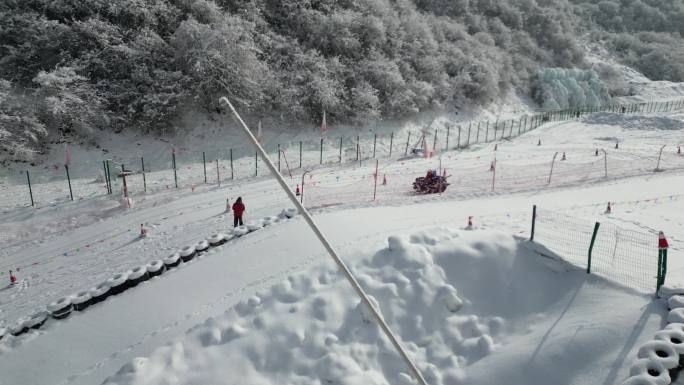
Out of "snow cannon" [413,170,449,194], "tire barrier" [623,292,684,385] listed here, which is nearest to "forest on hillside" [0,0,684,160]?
"snow cannon" [413,170,449,194]

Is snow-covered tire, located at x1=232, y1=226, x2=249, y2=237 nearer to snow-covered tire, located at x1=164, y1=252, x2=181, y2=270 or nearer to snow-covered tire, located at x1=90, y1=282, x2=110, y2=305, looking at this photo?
snow-covered tire, located at x1=164, y1=252, x2=181, y2=270

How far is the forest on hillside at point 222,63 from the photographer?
2419 cm

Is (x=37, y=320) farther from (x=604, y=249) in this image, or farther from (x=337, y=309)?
(x=604, y=249)

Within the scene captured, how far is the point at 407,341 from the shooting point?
7992 millimetres

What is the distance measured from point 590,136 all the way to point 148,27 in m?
34.8

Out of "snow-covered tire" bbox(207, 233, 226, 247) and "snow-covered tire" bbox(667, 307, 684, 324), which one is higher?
"snow-covered tire" bbox(667, 307, 684, 324)

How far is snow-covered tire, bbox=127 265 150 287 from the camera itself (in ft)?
33.1

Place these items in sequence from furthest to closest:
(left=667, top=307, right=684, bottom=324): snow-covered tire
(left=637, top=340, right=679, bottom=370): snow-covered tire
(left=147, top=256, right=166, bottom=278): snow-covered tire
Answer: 1. (left=147, top=256, right=166, bottom=278): snow-covered tire
2. (left=667, top=307, right=684, bottom=324): snow-covered tire
3. (left=637, top=340, right=679, bottom=370): snow-covered tire

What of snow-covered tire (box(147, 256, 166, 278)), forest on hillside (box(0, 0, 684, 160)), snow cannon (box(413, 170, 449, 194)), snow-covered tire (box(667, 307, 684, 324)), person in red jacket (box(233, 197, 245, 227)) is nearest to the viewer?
snow-covered tire (box(667, 307, 684, 324))

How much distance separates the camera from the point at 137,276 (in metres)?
10.1

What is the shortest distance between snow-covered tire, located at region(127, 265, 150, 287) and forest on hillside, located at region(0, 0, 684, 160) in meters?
15.8

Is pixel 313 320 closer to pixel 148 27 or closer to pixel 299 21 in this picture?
pixel 148 27

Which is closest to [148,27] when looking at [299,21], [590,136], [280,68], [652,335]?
[280,68]

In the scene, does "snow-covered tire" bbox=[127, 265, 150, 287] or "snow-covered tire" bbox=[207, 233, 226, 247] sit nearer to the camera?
"snow-covered tire" bbox=[127, 265, 150, 287]
